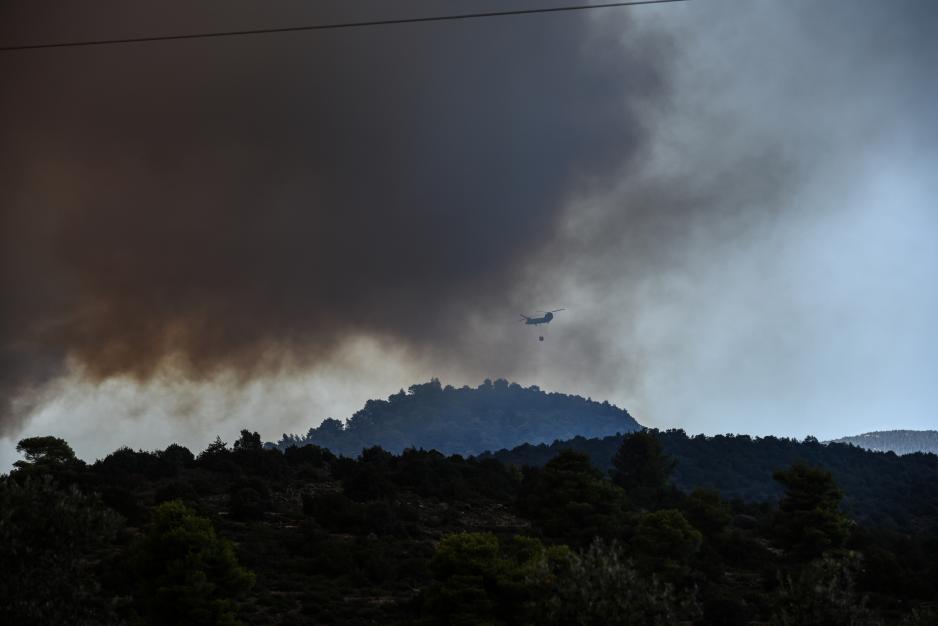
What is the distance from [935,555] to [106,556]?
6521 centimetres

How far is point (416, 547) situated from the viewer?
53.3 m

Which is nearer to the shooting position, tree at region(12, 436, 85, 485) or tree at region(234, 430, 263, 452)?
tree at region(12, 436, 85, 485)

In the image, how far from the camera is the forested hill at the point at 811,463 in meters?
103

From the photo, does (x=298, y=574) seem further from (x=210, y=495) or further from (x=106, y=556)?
(x=210, y=495)

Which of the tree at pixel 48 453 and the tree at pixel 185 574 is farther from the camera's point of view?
the tree at pixel 48 453

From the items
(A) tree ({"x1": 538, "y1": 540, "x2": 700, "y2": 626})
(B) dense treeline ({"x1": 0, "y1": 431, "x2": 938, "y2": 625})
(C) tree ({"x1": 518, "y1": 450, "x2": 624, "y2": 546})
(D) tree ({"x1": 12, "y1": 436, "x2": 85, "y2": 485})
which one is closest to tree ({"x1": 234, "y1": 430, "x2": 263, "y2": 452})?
(B) dense treeline ({"x1": 0, "y1": 431, "x2": 938, "y2": 625})

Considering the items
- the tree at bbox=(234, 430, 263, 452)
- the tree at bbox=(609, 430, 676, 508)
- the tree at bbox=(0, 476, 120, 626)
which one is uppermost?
the tree at bbox=(234, 430, 263, 452)

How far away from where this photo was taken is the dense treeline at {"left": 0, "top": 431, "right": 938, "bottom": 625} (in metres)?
25.9

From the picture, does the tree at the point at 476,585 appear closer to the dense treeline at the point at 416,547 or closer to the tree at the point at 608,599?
the dense treeline at the point at 416,547

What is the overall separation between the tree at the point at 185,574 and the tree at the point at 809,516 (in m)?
43.3

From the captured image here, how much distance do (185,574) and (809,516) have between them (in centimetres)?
4684

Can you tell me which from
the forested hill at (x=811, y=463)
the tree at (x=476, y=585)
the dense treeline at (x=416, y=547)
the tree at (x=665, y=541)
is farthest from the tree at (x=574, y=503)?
the forested hill at (x=811, y=463)

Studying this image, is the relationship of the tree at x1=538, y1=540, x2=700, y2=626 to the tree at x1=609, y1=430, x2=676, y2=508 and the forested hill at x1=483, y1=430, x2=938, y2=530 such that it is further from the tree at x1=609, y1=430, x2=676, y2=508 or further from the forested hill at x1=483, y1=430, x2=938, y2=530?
the forested hill at x1=483, y1=430, x2=938, y2=530

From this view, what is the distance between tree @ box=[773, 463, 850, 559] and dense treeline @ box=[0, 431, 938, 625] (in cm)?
15
